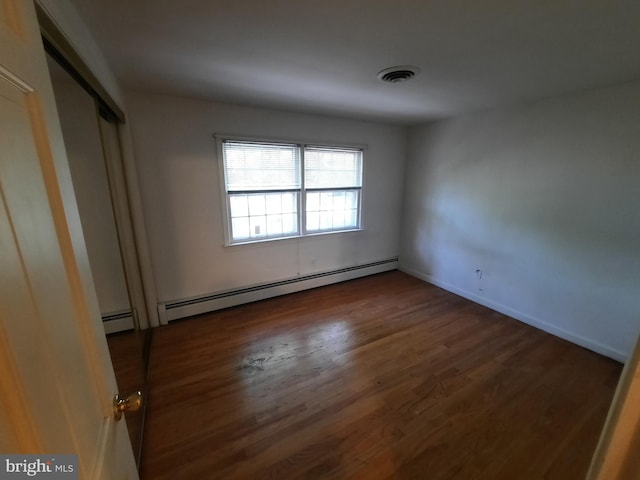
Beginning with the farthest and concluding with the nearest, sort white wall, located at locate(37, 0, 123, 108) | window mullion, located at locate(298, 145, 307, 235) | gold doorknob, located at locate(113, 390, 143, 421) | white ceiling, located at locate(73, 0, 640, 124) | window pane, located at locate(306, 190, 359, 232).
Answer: window pane, located at locate(306, 190, 359, 232), window mullion, located at locate(298, 145, 307, 235), white ceiling, located at locate(73, 0, 640, 124), white wall, located at locate(37, 0, 123, 108), gold doorknob, located at locate(113, 390, 143, 421)

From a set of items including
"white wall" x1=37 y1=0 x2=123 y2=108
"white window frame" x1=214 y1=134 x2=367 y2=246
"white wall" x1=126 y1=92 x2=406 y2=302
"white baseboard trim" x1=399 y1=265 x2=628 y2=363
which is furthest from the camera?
"white window frame" x1=214 y1=134 x2=367 y2=246

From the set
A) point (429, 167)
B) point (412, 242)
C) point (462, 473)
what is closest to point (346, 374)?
point (462, 473)

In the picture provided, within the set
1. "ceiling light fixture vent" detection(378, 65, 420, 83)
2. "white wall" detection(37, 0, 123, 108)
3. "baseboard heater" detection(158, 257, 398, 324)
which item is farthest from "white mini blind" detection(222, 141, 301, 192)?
"ceiling light fixture vent" detection(378, 65, 420, 83)

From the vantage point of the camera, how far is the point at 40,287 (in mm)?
441

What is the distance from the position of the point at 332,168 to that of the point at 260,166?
986 millimetres

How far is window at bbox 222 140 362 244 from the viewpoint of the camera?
9.46 feet

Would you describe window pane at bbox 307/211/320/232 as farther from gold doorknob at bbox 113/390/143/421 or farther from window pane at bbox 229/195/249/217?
gold doorknob at bbox 113/390/143/421

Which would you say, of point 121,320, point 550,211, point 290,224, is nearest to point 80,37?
point 121,320

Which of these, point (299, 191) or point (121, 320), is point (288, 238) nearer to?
point (299, 191)

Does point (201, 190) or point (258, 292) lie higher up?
point (201, 190)

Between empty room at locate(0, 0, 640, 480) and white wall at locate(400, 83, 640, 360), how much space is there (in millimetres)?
21

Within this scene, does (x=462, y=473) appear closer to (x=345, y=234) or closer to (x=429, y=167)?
(x=345, y=234)

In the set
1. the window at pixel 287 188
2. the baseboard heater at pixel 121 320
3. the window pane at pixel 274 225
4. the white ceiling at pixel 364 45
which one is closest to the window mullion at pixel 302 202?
the window at pixel 287 188

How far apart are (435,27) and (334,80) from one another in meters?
0.89
